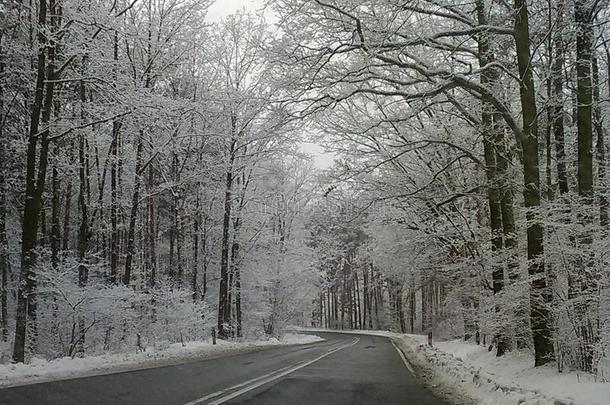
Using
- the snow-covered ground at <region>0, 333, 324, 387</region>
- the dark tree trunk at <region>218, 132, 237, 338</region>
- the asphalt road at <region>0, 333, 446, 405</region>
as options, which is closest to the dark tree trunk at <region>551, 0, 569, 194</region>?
the asphalt road at <region>0, 333, 446, 405</region>

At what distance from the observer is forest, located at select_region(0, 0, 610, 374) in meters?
10.7

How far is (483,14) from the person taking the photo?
12.9m

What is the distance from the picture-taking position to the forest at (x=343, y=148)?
35.0 feet

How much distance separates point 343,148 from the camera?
1783cm

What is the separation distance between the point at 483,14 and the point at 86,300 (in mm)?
13379

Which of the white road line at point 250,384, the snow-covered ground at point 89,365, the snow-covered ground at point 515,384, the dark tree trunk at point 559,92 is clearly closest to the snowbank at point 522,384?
the snow-covered ground at point 515,384

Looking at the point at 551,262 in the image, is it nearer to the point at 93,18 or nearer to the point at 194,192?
the point at 93,18

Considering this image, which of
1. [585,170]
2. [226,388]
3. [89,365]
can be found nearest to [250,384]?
[226,388]

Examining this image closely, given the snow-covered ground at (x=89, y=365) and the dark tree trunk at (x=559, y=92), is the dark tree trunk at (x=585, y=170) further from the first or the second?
the snow-covered ground at (x=89, y=365)

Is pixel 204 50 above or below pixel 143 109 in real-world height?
above

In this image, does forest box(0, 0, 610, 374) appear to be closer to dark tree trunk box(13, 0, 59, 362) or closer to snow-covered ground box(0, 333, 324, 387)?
dark tree trunk box(13, 0, 59, 362)

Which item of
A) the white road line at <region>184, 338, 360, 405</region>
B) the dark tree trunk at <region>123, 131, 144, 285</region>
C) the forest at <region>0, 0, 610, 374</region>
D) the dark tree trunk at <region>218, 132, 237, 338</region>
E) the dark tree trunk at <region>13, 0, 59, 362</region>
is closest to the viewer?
the white road line at <region>184, 338, 360, 405</region>

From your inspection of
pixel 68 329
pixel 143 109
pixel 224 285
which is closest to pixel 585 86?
pixel 143 109

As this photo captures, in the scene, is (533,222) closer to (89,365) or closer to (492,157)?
(492,157)
